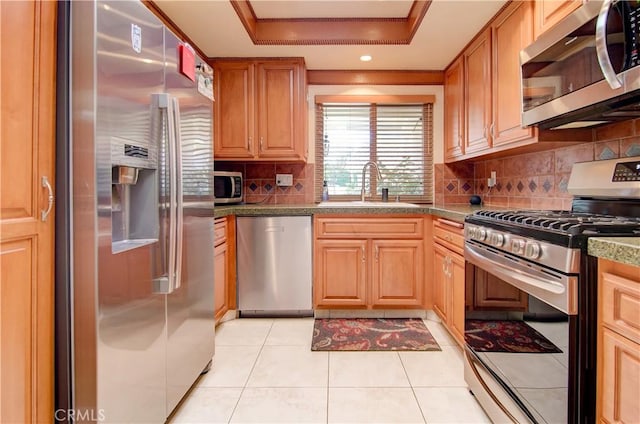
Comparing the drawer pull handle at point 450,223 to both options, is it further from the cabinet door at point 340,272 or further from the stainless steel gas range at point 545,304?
the cabinet door at point 340,272

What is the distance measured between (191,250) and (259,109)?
5.55 ft

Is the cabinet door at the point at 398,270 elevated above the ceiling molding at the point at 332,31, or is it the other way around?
the ceiling molding at the point at 332,31

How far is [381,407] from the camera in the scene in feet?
5.46

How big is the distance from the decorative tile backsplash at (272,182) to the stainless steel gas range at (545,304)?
6.07 ft

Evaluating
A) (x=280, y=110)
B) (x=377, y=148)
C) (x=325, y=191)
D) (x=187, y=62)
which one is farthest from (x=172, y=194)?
(x=377, y=148)

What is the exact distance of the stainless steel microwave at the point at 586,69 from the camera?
1.21 meters

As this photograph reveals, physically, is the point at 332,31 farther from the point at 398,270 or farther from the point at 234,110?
the point at 398,270

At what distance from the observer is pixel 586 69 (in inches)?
56.1

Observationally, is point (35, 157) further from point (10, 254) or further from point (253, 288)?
point (253, 288)

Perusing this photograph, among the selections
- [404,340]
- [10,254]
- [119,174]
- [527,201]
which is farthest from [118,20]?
[527,201]

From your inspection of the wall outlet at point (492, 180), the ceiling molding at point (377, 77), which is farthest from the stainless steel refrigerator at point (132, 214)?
the wall outlet at point (492, 180)

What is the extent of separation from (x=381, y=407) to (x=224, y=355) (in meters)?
1.06

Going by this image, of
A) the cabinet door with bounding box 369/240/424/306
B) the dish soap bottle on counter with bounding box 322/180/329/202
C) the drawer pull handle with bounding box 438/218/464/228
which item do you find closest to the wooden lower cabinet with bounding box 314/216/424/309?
the cabinet door with bounding box 369/240/424/306

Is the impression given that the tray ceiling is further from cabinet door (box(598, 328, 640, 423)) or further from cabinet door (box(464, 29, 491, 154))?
cabinet door (box(598, 328, 640, 423))
